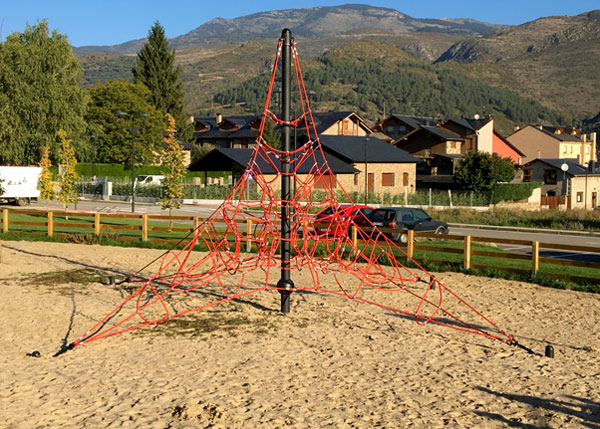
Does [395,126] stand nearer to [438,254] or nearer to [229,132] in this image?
[229,132]

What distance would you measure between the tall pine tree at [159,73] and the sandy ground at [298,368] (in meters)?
83.2

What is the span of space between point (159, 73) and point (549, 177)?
5680 cm

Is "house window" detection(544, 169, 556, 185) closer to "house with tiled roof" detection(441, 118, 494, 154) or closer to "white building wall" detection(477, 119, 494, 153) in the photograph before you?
"house with tiled roof" detection(441, 118, 494, 154)

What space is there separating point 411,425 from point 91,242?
59.3ft

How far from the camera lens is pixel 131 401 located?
322 inches

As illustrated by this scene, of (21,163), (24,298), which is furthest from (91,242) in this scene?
(21,163)

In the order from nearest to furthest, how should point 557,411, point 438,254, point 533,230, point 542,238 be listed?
point 557,411 < point 438,254 < point 542,238 < point 533,230

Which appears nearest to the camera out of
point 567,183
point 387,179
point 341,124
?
point 387,179

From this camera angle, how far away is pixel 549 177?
66.3 meters

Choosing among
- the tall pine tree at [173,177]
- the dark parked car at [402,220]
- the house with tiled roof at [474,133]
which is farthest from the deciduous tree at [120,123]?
the dark parked car at [402,220]

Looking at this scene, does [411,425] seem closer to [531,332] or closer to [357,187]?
[531,332]

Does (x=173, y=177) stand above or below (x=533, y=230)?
above

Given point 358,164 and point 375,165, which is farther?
point 375,165

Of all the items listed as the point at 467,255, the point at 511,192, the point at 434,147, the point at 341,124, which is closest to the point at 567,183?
the point at 511,192
